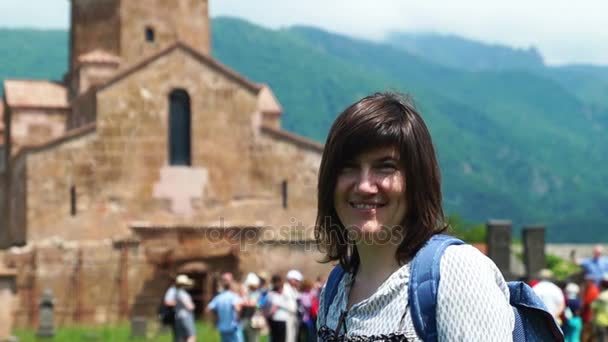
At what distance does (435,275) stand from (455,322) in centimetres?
14

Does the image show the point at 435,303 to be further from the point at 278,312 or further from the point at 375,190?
the point at 278,312

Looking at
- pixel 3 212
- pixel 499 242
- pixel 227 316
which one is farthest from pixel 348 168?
pixel 3 212

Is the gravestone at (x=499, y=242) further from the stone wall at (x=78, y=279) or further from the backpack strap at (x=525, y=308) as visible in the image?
the backpack strap at (x=525, y=308)

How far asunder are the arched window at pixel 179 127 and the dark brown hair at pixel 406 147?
25850 millimetres

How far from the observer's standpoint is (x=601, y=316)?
11.5 metres

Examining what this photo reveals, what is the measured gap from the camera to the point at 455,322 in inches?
114

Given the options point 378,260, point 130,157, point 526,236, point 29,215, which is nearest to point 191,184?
point 130,157

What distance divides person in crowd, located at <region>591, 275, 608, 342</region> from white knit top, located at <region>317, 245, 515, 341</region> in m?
8.81

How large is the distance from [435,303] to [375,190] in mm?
435

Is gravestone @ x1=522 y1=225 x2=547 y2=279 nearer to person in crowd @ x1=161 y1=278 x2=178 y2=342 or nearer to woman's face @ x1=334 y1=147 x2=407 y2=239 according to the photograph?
person in crowd @ x1=161 y1=278 x2=178 y2=342

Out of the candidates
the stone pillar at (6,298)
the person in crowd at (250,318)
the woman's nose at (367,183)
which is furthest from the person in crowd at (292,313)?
the woman's nose at (367,183)

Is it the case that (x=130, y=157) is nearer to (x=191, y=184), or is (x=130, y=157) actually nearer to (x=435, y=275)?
(x=191, y=184)

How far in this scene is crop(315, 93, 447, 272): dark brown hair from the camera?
3.19m

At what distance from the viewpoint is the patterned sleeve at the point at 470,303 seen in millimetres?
2895
